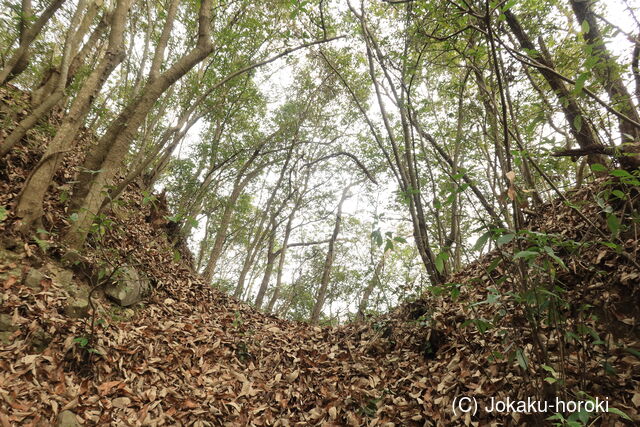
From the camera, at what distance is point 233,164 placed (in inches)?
452

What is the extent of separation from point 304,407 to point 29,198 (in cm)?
447

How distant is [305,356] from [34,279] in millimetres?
3677

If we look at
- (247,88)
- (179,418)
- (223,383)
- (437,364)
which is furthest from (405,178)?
(247,88)

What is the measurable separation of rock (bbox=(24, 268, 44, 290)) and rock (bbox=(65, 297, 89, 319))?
404 mm

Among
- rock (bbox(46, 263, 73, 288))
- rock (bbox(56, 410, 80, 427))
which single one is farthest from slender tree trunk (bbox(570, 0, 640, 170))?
rock (bbox(46, 263, 73, 288))

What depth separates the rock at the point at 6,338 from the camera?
3194 mm

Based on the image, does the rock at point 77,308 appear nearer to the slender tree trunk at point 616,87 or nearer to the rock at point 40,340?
the rock at point 40,340

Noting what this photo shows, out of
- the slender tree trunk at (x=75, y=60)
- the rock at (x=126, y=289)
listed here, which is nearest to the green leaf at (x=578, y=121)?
the rock at (x=126, y=289)

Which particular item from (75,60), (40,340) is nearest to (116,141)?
(40,340)

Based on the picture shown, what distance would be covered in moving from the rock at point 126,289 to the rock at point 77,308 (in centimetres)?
45

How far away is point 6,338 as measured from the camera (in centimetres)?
322

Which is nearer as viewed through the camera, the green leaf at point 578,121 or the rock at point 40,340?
the green leaf at point 578,121

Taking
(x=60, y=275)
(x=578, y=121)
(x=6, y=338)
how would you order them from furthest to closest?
1. (x=60, y=275)
2. (x=6, y=338)
3. (x=578, y=121)

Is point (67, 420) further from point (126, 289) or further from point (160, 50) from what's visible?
point (160, 50)
